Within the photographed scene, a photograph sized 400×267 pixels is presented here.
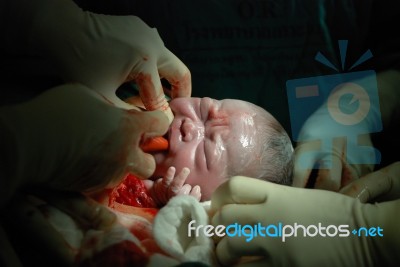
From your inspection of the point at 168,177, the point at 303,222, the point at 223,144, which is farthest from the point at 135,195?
the point at 303,222

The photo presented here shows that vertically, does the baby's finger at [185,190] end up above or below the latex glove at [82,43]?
below

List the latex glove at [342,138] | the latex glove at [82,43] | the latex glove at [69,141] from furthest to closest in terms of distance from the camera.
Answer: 1. the latex glove at [342,138]
2. the latex glove at [82,43]
3. the latex glove at [69,141]

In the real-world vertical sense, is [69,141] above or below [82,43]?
below

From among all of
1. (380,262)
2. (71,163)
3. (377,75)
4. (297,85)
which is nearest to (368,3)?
(377,75)

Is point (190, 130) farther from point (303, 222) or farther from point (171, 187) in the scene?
point (303, 222)

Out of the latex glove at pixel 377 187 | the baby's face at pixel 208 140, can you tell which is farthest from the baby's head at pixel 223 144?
the latex glove at pixel 377 187

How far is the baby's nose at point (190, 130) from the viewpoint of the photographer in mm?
708

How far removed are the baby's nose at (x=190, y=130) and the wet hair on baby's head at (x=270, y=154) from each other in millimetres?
89

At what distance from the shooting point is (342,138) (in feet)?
2.13

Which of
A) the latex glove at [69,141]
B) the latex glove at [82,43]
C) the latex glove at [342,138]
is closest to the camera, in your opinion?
the latex glove at [69,141]

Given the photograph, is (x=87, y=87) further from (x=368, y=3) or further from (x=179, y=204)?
(x=368, y=3)

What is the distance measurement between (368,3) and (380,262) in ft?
1.63

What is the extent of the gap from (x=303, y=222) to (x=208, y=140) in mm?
260

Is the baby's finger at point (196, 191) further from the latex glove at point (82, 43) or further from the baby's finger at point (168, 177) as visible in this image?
the latex glove at point (82, 43)
